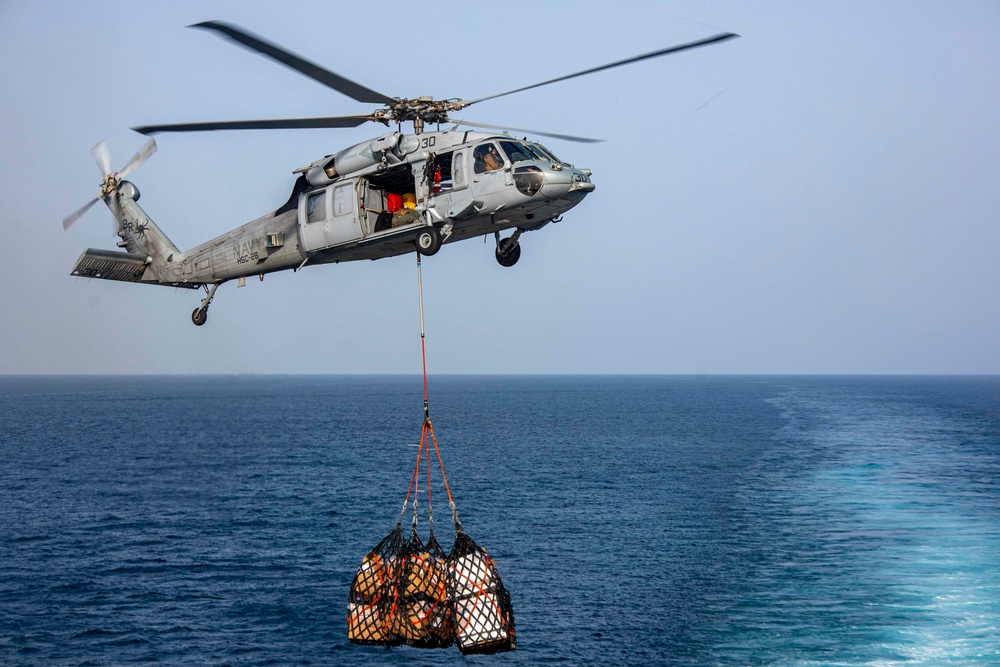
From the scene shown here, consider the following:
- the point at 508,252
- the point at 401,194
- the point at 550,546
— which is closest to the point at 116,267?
the point at 401,194

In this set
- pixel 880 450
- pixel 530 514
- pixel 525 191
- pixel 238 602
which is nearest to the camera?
pixel 525 191

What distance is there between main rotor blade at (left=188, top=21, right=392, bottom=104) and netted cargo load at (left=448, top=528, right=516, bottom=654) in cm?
873

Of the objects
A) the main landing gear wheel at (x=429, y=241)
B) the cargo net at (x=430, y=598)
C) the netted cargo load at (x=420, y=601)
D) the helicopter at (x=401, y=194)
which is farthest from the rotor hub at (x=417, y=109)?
the netted cargo load at (x=420, y=601)

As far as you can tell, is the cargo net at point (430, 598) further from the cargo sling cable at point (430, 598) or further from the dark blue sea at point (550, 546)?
the dark blue sea at point (550, 546)

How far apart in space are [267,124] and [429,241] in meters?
3.79

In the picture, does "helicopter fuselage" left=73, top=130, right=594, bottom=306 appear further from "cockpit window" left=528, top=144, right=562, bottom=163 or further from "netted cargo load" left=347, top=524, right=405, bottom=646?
"netted cargo load" left=347, top=524, right=405, bottom=646

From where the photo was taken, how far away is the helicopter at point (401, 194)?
17.2 metres

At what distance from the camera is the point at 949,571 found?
167 feet

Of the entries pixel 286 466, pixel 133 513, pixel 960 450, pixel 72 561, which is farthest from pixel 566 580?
pixel 960 450

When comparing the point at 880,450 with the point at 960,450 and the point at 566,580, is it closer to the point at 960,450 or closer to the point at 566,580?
the point at 960,450

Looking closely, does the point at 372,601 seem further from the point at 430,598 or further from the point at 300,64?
the point at 300,64

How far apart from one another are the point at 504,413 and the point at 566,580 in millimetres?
124421

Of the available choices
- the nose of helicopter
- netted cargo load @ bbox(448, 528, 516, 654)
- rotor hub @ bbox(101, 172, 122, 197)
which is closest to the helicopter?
the nose of helicopter

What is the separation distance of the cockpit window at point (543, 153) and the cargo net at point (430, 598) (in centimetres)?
621
